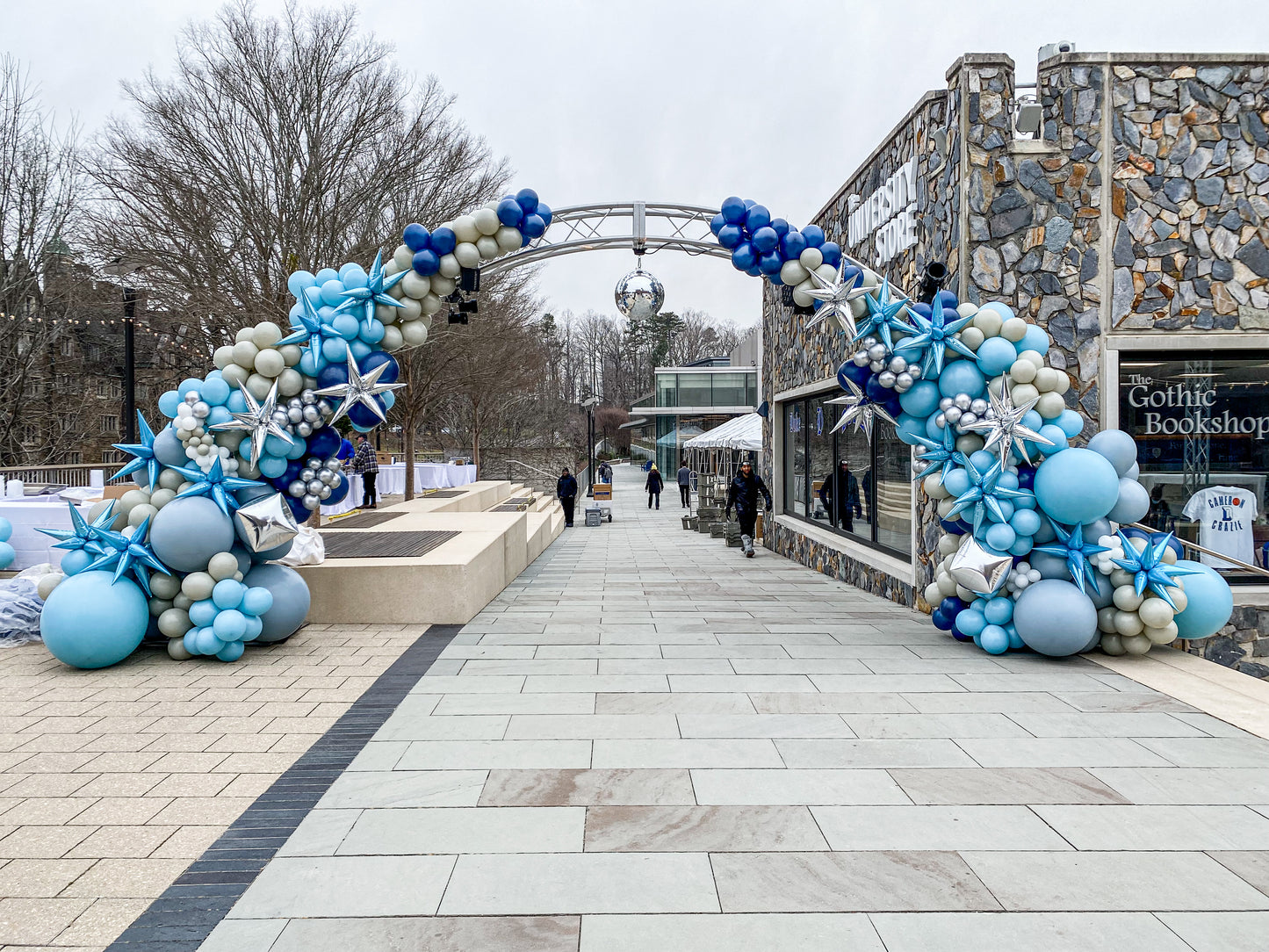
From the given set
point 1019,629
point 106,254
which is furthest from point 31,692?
point 106,254

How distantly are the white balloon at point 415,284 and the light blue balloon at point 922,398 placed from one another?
14.4 feet

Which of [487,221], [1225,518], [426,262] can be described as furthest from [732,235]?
[1225,518]

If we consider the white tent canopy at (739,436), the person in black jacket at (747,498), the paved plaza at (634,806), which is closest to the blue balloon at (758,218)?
the paved plaza at (634,806)

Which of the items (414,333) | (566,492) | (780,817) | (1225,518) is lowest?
(780,817)

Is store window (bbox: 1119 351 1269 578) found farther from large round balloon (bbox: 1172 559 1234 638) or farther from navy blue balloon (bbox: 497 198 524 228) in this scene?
navy blue balloon (bbox: 497 198 524 228)

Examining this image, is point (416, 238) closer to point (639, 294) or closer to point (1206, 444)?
point (639, 294)

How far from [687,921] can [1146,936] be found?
5.44ft

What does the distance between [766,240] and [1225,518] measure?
19.1 ft

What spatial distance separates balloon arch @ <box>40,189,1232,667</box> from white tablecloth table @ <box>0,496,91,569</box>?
4.34m

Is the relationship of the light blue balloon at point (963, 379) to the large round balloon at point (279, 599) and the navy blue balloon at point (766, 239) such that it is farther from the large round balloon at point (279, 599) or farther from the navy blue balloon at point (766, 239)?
the large round balloon at point (279, 599)

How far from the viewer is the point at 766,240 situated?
7738 mm

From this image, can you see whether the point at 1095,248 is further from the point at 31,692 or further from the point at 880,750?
the point at 31,692

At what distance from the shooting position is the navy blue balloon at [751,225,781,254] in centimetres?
773

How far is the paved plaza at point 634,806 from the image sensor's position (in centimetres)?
321
